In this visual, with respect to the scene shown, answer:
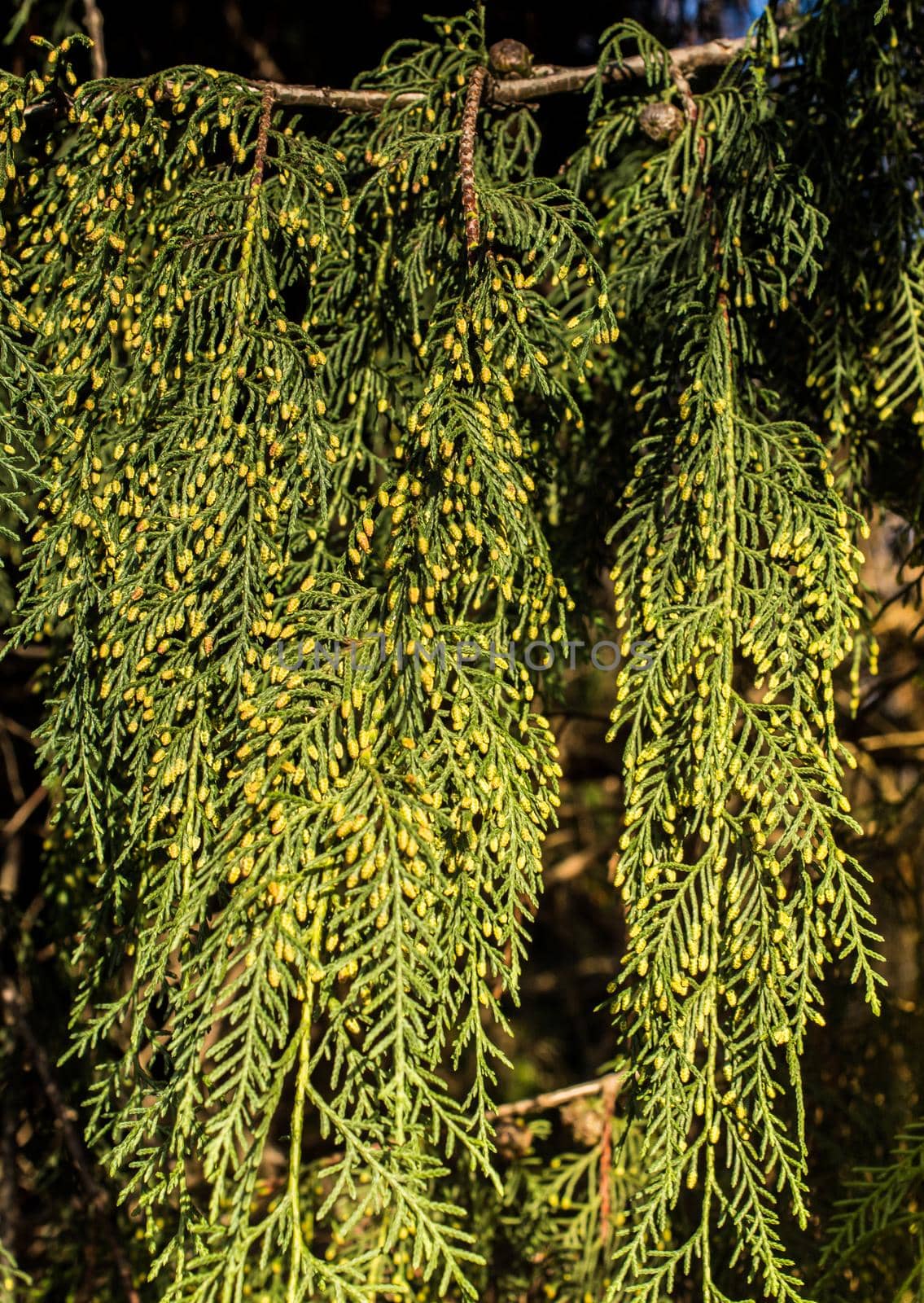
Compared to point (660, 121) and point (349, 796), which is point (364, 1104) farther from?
point (660, 121)

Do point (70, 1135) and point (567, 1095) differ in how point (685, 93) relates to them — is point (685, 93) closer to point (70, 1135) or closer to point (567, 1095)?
point (567, 1095)

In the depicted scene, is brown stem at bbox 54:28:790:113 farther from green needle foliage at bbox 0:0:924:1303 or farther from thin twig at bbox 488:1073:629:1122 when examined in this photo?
thin twig at bbox 488:1073:629:1122

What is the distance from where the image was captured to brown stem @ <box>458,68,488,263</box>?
4.16ft

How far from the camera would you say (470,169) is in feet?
4.27

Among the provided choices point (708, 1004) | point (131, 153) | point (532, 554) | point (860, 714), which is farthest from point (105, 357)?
point (860, 714)

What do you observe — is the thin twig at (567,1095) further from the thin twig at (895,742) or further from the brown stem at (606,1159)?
the thin twig at (895,742)

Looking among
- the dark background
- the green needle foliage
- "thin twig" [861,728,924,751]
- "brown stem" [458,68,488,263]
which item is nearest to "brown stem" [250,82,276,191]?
the green needle foliage

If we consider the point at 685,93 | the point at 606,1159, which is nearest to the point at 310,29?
the point at 685,93

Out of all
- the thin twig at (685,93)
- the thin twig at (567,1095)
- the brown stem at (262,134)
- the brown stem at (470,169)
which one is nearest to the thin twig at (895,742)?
the thin twig at (567,1095)

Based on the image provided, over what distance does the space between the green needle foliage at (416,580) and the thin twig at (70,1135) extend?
0.61m

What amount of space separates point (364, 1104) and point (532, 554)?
2.32 ft

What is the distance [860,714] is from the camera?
2275 mm

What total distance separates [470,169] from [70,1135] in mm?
1945

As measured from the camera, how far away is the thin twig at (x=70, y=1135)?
1.97m
